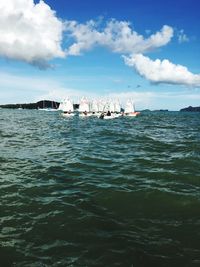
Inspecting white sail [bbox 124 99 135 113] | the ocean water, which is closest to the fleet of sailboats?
white sail [bbox 124 99 135 113]

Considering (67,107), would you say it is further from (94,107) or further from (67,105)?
(94,107)

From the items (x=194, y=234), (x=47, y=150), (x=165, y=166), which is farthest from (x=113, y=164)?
(x=194, y=234)

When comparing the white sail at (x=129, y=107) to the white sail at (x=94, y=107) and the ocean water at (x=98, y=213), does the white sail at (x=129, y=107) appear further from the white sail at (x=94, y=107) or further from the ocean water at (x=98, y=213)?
the ocean water at (x=98, y=213)

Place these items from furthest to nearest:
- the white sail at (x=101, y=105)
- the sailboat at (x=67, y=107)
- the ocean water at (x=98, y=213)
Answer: the white sail at (x=101, y=105) < the sailboat at (x=67, y=107) < the ocean water at (x=98, y=213)

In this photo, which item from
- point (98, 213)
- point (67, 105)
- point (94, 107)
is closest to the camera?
point (98, 213)

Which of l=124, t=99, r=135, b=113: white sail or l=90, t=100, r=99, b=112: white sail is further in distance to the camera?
l=90, t=100, r=99, b=112: white sail

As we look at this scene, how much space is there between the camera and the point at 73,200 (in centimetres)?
1534

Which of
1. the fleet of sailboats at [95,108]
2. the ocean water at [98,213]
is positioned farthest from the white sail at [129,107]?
the ocean water at [98,213]

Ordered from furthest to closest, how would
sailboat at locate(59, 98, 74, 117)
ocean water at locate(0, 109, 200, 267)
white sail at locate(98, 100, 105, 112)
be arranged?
1. white sail at locate(98, 100, 105, 112)
2. sailboat at locate(59, 98, 74, 117)
3. ocean water at locate(0, 109, 200, 267)

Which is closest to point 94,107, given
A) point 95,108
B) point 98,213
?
point 95,108

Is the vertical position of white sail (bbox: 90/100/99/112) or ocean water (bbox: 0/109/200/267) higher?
white sail (bbox: 90/100/99/112)

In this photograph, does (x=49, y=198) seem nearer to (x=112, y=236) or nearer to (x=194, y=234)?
(x=112, y=236)

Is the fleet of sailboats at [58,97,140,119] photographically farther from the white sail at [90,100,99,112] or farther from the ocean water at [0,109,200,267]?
the ocean water at [0,109,200,267]

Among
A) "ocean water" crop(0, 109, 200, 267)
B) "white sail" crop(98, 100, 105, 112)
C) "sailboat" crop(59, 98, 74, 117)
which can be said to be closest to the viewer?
"ocean water" crop(0, 109, 200, 267)
